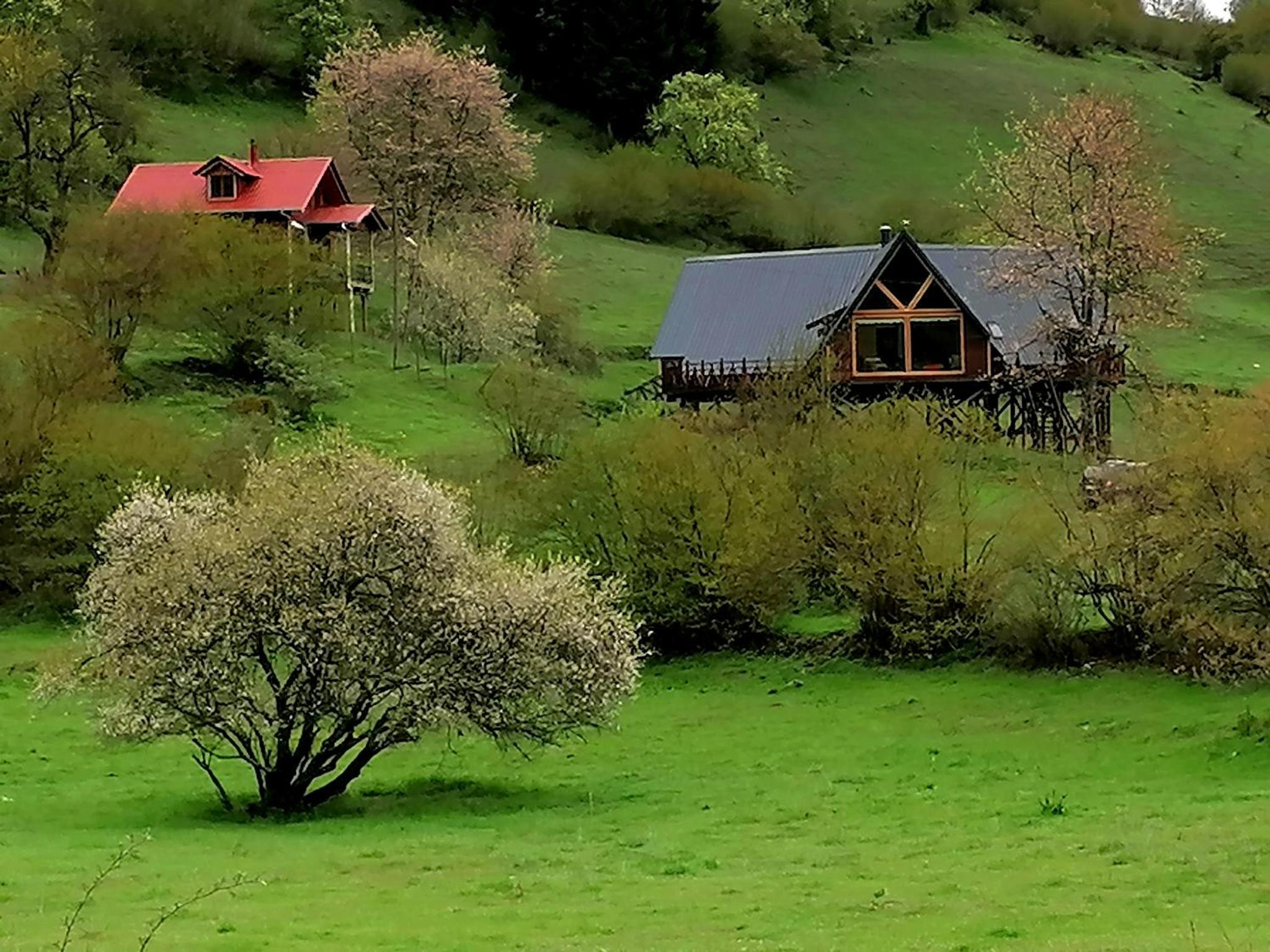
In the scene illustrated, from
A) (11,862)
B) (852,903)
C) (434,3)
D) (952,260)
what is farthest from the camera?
(434,3)

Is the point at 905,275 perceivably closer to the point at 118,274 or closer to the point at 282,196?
the point at 118,274

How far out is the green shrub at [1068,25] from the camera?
472 ft

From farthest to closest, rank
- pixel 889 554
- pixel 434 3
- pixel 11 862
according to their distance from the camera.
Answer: pixel 434 3
pixel 889 554
pixel 11 862

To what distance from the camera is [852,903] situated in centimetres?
1780

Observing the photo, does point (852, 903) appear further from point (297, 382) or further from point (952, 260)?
point (952, 260)

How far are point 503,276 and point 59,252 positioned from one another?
20.5m

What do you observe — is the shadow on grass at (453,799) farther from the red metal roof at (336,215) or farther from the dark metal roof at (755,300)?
the red metal roof at (336,215)

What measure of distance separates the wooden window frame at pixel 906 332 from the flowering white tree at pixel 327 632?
108ft

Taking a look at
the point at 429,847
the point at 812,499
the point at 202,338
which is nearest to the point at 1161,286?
the point at 812,499

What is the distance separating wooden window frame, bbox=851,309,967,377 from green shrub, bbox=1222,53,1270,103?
90.4 metres

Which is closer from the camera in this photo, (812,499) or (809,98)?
(812,499)

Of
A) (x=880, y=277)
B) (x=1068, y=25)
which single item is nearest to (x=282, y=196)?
(x=880, y=277)

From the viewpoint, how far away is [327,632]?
26.8m

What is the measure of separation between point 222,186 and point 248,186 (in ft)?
3.56
